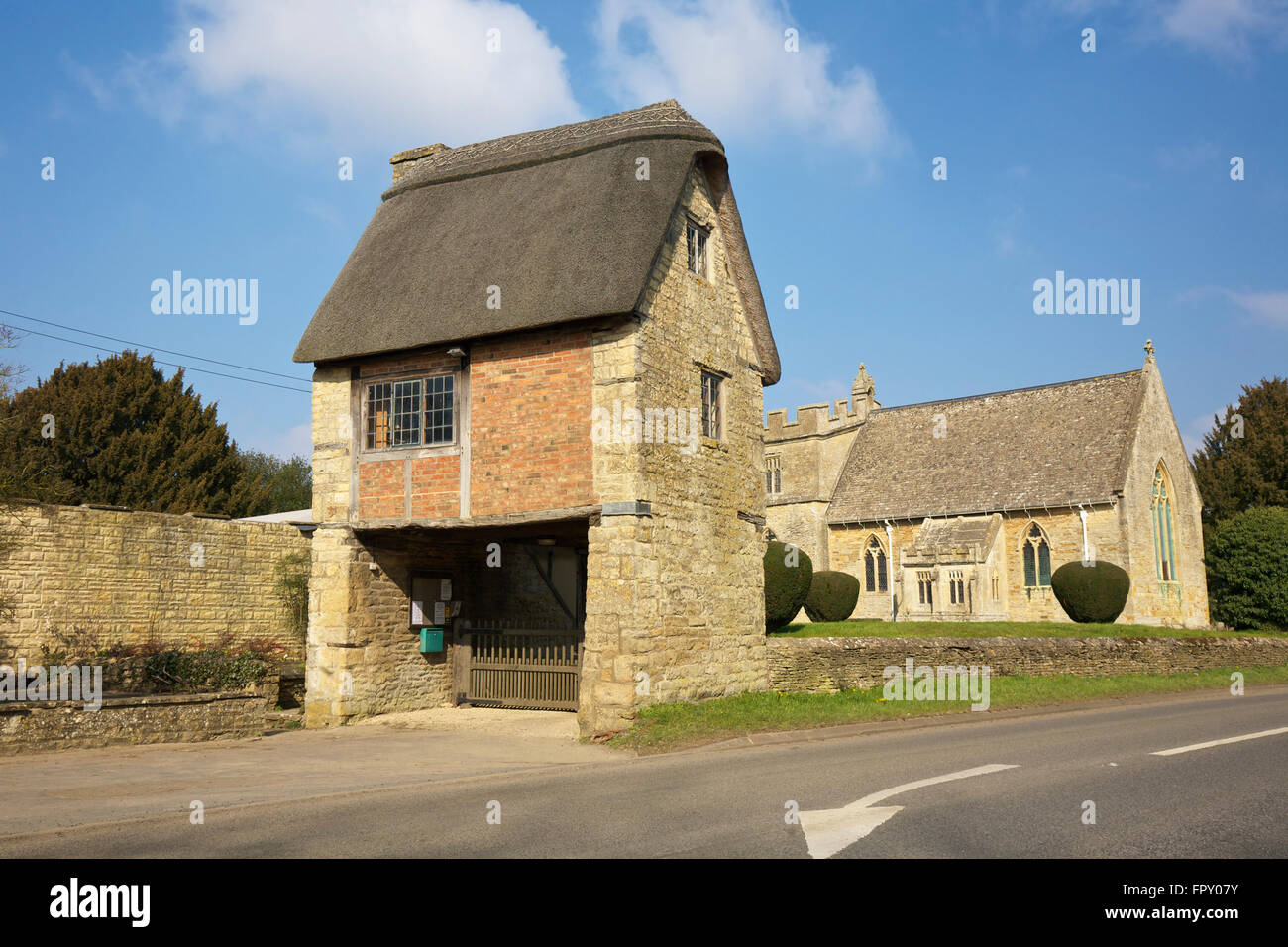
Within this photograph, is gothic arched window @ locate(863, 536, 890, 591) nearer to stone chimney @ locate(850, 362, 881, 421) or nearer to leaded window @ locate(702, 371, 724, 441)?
stone chimney @ locate(850, 362, 881, 421)

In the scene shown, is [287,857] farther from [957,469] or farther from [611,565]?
[957,469]

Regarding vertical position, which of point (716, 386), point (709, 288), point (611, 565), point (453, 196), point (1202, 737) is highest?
point (453, 196)

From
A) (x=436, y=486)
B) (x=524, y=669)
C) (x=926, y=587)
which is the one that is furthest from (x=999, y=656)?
(x=926, y=587)

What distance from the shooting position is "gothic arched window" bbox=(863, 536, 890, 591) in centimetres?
4042

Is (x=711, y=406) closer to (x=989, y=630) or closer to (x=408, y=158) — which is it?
(x=408, y=158)

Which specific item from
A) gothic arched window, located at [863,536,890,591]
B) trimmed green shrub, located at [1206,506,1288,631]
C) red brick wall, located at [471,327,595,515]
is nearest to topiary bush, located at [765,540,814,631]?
red brick wall, located at [471,327,595,515]

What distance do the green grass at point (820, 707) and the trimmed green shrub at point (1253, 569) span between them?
16.0 metres

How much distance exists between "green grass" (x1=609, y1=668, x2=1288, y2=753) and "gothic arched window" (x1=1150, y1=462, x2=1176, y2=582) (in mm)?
16376

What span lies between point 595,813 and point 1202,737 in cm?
793

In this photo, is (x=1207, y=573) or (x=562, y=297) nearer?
(x=562, y=297)

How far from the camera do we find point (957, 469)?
40.1 meters

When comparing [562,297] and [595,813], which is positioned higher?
[562,297]

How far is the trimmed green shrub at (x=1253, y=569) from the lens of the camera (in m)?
33.8
